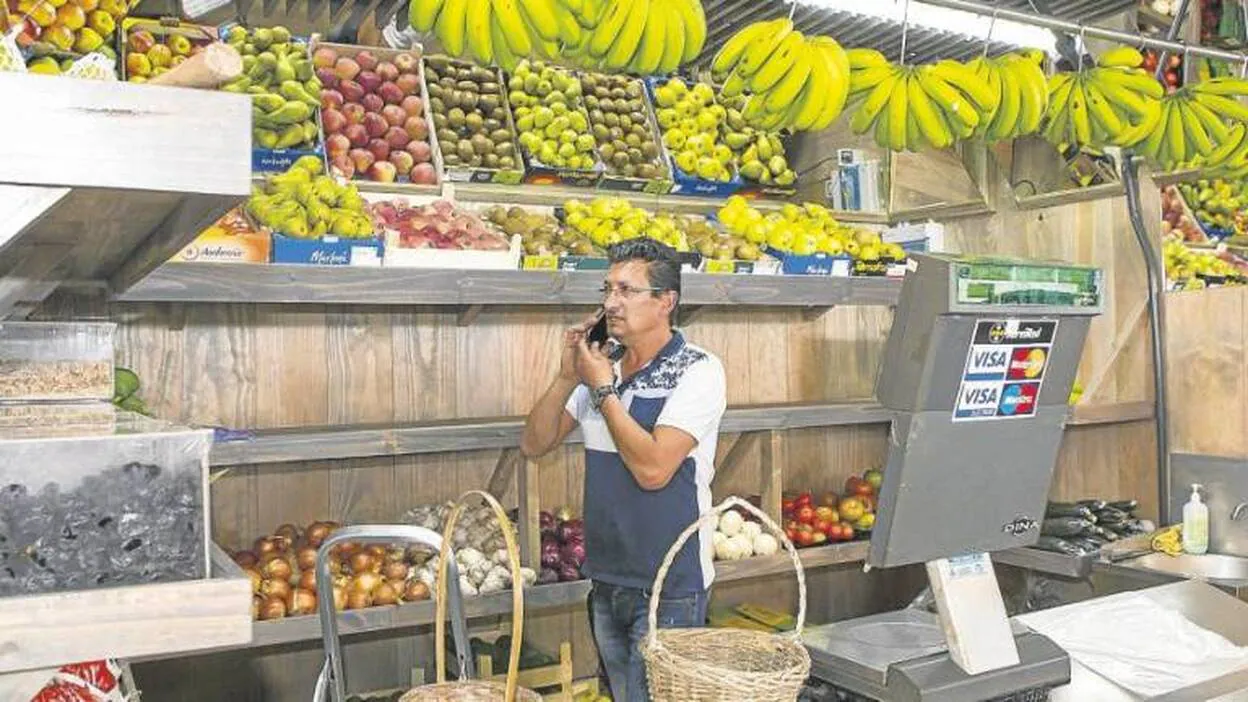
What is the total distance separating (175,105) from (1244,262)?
6.33 metres

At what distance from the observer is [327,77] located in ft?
12.1

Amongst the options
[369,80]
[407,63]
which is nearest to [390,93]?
[369,80]

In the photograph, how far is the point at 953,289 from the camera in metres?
1.87

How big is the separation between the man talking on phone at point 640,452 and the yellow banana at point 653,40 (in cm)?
46

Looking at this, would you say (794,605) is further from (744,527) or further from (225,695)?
(225,695)

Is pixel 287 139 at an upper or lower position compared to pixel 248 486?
→ upper

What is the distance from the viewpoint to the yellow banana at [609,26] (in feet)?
8.75

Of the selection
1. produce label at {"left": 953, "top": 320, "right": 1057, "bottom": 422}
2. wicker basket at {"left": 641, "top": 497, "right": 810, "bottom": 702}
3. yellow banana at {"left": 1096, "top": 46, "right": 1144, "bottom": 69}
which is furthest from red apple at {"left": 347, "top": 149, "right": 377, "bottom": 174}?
yellow banana at {"left": 1096, "top": 46, "right": 1144, "bottom": 69}

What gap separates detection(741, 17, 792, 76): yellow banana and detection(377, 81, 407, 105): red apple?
1.34m

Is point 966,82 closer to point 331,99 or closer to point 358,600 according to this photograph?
point 331,99

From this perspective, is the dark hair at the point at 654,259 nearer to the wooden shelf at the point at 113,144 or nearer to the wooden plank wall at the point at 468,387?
the wooden plank wall at the point at 468,387

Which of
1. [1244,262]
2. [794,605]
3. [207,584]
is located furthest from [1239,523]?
[207,584]

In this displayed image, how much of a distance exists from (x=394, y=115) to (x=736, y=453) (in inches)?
65.4

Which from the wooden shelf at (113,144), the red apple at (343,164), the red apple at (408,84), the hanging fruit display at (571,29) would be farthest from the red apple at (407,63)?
the wooden shelf at (113,144)
